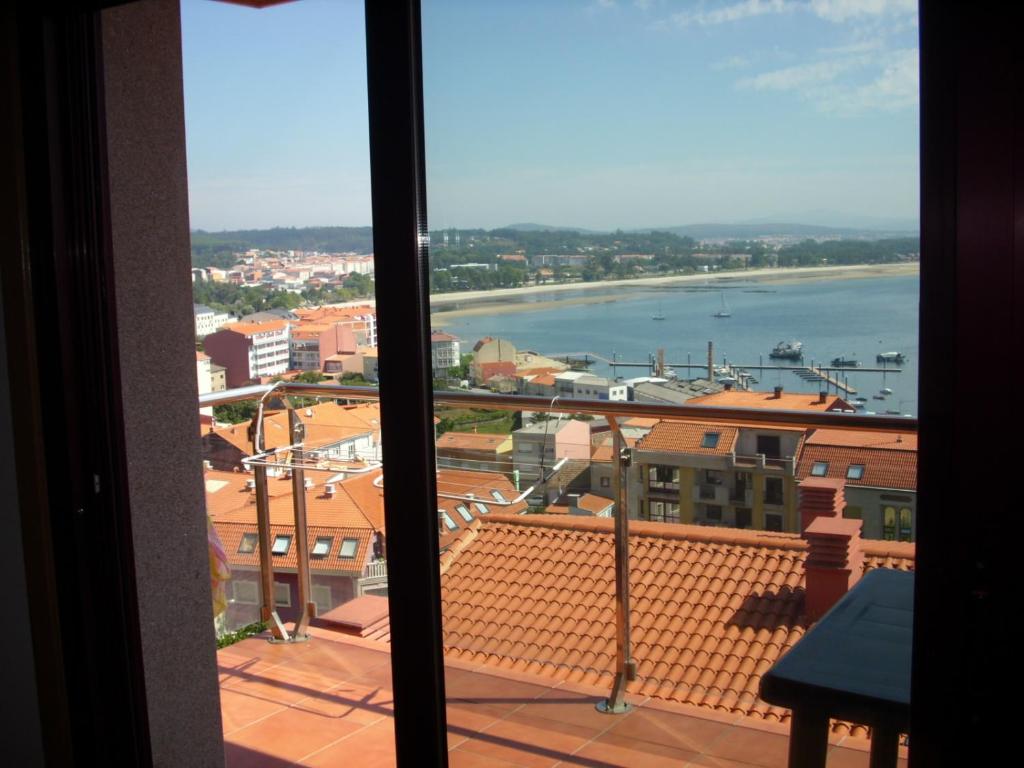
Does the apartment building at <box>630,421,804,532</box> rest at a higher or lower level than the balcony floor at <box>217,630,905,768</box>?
higher

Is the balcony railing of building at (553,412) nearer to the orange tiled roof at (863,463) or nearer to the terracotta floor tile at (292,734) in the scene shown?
the orange tiled roof at (863,463)

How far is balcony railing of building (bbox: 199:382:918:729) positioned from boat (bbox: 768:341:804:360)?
0.76ft

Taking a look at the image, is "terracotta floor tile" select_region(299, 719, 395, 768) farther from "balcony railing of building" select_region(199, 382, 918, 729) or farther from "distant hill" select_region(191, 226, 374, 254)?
"distant hill" select_region(191, 226, 374, 254)

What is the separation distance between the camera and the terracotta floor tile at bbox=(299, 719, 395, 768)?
2625mm

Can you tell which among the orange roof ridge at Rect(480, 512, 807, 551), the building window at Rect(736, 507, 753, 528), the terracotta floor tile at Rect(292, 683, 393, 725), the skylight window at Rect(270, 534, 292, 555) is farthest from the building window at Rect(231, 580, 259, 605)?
the building window at Rect(736, 507, 753, 528)

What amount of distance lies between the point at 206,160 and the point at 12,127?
1.17 m

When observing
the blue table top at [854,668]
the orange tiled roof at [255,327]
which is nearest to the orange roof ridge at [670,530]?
the blue table top at [854,668]

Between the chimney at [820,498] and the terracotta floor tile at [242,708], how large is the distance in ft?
6.06

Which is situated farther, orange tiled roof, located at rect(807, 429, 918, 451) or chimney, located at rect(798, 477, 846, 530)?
chimney, located at rect(798, 477, 846, 530)

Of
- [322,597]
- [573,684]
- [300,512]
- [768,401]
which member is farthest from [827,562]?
[300,512]

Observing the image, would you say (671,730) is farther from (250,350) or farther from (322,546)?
(250,350)

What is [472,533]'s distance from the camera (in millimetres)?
2262

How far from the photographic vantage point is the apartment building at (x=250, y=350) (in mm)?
2941

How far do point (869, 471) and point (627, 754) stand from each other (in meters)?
1.07
